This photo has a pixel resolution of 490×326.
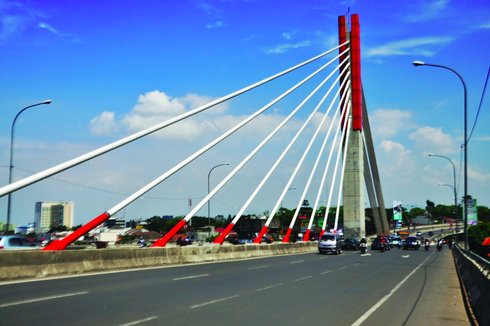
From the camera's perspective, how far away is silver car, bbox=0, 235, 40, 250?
68.2 feet

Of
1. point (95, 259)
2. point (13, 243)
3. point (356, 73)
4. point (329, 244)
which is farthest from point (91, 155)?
point (356, 73)

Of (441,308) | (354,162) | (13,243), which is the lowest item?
(441,308)

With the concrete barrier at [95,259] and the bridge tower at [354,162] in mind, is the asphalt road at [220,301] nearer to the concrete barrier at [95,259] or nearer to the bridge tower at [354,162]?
the concrete barrier at [95,259]

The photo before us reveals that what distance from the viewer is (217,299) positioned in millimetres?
11453

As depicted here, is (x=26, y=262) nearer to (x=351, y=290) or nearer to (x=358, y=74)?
(x=351, y=290)

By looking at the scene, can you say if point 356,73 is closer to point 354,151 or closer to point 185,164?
point 354,151

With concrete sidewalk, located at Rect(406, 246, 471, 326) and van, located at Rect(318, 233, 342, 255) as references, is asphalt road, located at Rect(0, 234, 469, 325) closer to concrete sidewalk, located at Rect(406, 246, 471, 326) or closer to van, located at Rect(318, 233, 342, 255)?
concrete sidewalk, located at Rect(406, 246, 471, 326)

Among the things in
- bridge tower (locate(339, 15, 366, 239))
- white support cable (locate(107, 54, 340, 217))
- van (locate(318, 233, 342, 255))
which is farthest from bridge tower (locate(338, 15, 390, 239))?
white support cable (locate(107, 54, 340, 217))

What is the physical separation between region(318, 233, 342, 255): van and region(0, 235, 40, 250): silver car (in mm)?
22486

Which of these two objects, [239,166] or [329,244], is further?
[329,244]

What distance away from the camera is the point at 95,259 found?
Result: 17.6 metres

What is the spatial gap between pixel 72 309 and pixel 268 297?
4.64 meters

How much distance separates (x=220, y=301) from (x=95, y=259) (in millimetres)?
7874

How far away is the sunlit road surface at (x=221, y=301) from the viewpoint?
881 centimetres
